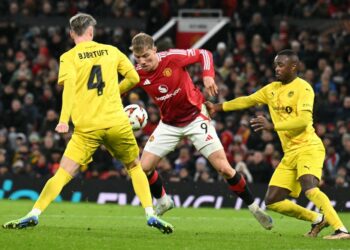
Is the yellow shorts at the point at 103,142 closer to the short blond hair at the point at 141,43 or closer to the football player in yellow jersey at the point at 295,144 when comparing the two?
the short blond hair at the point at 141,43

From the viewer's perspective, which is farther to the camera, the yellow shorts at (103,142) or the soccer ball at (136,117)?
the soccer ball at (136,117)

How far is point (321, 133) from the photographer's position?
→ 20375mm

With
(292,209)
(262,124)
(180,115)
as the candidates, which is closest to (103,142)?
(262,124)

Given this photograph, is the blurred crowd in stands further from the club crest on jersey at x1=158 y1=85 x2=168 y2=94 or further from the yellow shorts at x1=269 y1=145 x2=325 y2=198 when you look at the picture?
the yellow shorts at x1=269 y1=145 x2=325 y2=198

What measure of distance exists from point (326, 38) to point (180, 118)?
40.8ft

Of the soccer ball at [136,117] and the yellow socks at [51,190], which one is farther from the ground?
the soccer ball at [136,117]

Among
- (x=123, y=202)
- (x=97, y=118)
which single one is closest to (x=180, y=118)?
(x=97, y=118)

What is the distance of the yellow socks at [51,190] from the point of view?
10.9 m

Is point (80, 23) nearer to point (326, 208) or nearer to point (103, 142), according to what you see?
point (103, 142)

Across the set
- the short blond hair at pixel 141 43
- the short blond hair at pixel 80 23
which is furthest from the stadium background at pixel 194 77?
the short blond hair at pixel 80 23

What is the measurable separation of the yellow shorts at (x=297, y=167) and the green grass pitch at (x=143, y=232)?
62 cm

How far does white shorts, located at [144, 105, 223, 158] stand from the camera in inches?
515

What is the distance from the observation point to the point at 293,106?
12.0 metres

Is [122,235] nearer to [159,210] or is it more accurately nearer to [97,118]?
[97,118]
